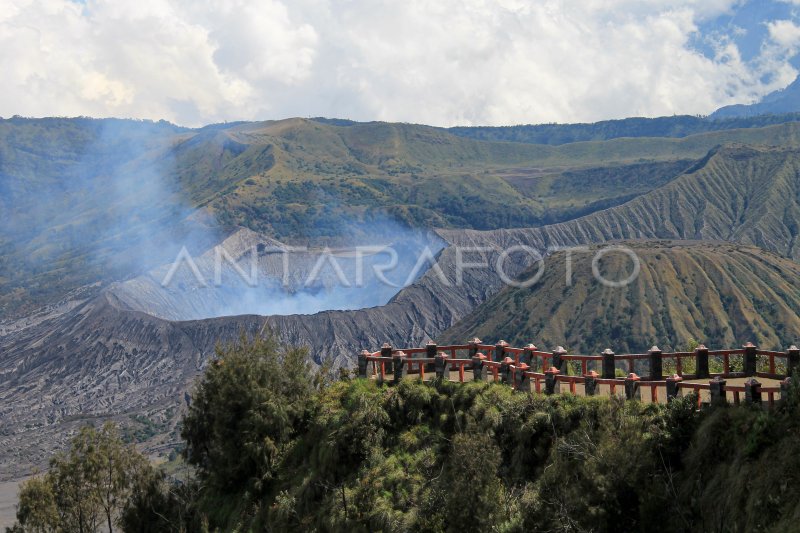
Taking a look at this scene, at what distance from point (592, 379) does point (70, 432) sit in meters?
109

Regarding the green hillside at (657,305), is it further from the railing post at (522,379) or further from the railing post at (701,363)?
the railing post at (522,379)

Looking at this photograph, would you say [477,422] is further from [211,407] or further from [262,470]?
[211,407]

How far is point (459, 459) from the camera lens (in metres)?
23.4

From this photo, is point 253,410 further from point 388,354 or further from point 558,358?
point 558,358

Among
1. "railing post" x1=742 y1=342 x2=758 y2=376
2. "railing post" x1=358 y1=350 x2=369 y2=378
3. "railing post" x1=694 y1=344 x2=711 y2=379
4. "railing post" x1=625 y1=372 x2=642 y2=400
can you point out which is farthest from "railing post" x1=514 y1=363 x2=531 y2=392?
"railing post" x1=358 y1=350 x2=369 y2=378

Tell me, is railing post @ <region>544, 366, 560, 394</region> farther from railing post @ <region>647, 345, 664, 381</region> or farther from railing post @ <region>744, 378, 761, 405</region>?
railing post @ <region>744, 378, 761, 405</region>

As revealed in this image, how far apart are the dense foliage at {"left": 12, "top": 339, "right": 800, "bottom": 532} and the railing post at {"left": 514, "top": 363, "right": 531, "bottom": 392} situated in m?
0.52

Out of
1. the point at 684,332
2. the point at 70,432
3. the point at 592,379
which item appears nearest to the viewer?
the point at 592,379

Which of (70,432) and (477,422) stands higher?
(477,422)

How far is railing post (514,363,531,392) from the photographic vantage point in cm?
2666

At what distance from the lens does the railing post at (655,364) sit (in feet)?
87.0

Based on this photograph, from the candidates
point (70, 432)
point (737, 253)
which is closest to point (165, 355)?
point (70, 432)

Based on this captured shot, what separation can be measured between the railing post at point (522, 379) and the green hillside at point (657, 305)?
105 meters

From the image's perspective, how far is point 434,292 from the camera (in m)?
187
